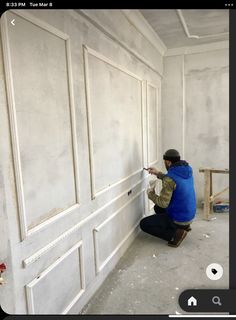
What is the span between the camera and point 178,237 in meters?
1.44

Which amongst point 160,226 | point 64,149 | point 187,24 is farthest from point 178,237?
point 187,24

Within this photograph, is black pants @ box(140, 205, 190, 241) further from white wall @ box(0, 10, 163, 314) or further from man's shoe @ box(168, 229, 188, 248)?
white wall @ box(0, 10, 163, 314)

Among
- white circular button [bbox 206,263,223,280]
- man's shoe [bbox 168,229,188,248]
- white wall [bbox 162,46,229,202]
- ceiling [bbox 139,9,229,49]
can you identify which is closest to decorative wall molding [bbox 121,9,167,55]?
ceiling [bbox 139,9,229,49]

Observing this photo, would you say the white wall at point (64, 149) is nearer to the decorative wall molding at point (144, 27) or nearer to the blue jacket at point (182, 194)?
the decorative wall molding at point (144, 27)

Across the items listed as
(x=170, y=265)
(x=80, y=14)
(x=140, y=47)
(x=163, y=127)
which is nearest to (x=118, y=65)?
(x=140, y=47)

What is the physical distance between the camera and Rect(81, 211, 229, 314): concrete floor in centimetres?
72

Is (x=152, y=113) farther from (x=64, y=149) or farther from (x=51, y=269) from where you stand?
(x=51, y=269)

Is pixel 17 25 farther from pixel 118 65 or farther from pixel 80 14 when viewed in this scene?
pixel 118 65

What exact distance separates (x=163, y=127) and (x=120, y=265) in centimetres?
103

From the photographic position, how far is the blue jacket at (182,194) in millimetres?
1468

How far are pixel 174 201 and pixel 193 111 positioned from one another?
25.4 inches

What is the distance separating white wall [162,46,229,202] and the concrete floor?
437mm

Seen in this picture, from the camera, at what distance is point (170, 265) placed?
3.67ft

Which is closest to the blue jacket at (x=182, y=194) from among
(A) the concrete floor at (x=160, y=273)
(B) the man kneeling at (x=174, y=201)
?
(B) the man kneeling at (x=174, y=201)
